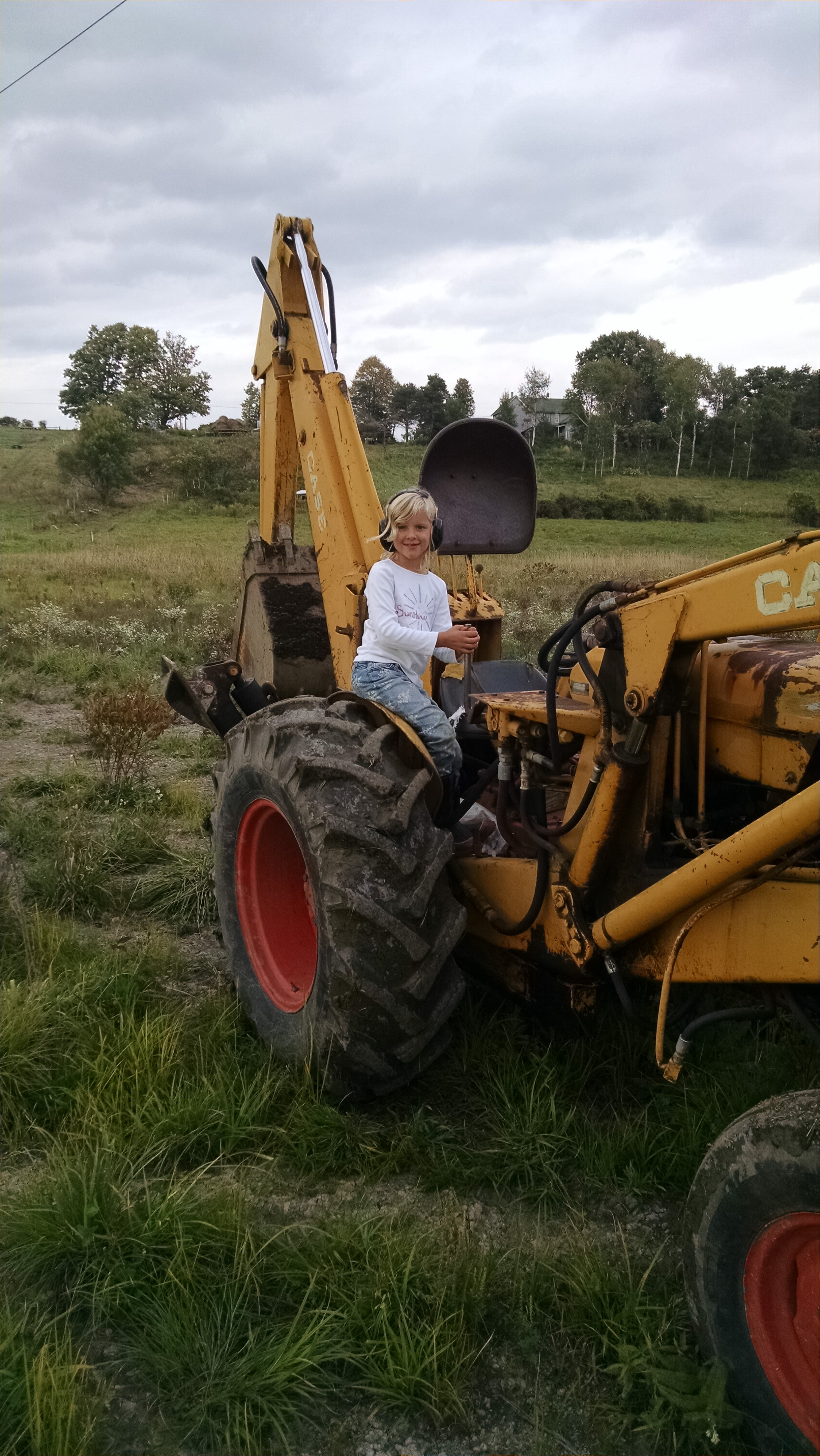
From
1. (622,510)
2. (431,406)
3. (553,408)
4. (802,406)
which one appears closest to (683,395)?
(553,408)

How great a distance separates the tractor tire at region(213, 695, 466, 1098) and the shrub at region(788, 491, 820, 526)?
21266 millimetres

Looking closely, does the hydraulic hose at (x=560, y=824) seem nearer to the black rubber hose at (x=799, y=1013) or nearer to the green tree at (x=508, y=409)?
the black rubber hose at (x=799, y=1013)

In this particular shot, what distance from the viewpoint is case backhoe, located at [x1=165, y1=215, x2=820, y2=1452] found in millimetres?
1963

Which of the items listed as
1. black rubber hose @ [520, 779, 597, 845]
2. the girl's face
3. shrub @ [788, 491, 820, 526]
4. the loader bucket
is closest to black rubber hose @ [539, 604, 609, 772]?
black rubber hose @ [520, 779, 597, 845]

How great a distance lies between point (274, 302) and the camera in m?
4.55

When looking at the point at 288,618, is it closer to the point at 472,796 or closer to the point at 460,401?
the point at 472,796

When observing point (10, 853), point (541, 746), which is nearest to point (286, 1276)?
point (541, 746)

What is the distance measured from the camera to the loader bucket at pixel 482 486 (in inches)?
184

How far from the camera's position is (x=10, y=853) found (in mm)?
5180

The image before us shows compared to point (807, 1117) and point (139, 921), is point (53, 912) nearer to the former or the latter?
point (139, 921)

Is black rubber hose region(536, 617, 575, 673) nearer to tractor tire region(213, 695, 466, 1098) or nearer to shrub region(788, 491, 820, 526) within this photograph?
tractor tire region(213, 695, 466, 1098)

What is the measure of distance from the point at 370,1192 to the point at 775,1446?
1197 mm

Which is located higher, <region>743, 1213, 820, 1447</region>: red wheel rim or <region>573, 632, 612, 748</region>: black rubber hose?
<region>573, 632, 612, 748</region>: black rubber hose

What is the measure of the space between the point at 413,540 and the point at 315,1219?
6.89 feet
